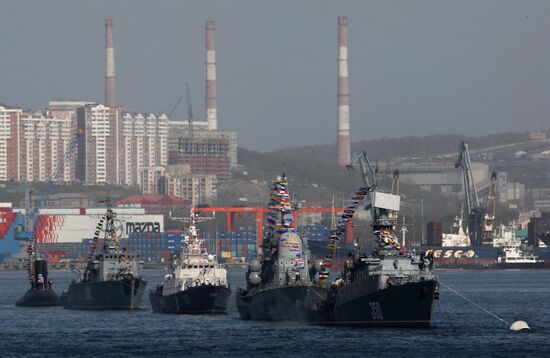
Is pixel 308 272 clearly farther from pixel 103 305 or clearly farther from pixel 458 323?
pixel 103 305

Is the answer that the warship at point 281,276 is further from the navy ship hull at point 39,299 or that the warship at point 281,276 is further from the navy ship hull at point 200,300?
the navy ship hull at point 39,299

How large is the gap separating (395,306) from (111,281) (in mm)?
40537

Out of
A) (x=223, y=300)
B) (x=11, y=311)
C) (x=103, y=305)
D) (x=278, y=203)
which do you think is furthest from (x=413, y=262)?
(x=11, y=311)

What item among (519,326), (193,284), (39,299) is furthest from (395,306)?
(39,299)

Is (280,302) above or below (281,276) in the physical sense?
below

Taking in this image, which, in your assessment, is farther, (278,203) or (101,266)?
(101,266)

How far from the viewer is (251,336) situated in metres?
86.6

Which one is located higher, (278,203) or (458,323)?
(278,203)

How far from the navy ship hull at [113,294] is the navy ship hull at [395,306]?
3445 centimetres

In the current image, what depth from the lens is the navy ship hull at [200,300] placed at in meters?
108

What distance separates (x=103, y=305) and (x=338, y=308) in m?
35.9

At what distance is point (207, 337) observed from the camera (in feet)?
287

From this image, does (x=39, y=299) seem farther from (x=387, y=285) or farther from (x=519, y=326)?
(x=519, y=326)

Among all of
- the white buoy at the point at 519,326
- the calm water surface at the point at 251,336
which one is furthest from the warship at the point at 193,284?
the white buoy at the point at 519,326
